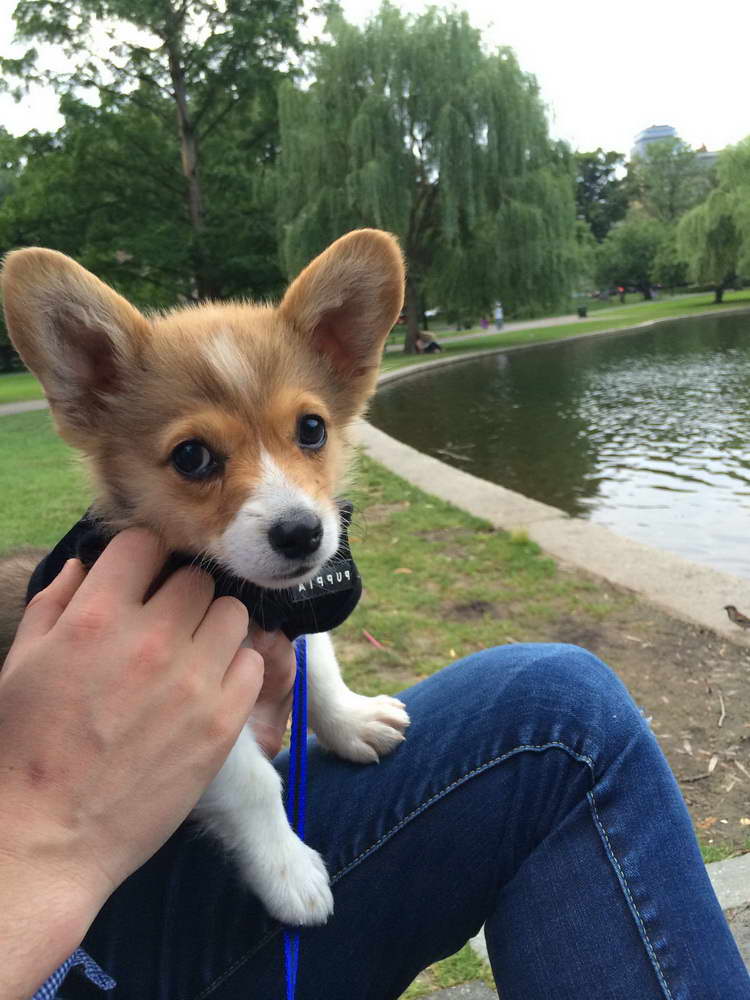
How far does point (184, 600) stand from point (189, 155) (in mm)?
26456

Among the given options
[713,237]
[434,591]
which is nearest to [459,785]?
[434,591]

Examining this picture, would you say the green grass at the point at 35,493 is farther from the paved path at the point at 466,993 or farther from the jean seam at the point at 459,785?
the paved path at the point at 466,993

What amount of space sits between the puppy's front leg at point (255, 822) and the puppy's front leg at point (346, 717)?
225 mm

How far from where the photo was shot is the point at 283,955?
156cm

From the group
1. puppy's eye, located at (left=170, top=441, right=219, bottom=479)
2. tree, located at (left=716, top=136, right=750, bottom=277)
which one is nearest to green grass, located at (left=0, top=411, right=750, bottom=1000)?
puppy's eye, located at (left=170, top=441, right=219, bottom=479)

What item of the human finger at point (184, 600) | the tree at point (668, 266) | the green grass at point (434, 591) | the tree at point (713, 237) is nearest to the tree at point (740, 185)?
the tree at point (713, 237)

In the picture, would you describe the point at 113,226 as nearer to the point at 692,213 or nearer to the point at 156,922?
the point at 156,922

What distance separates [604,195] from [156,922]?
90419mm

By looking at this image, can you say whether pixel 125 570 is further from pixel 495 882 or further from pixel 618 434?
pixel 618 434

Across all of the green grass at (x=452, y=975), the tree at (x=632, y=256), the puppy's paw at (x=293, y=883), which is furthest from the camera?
the tree at (x=632, y=256)

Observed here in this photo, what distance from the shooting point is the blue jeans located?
1.42 meters

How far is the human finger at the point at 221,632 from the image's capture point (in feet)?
4.50

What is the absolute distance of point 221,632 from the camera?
142 cm

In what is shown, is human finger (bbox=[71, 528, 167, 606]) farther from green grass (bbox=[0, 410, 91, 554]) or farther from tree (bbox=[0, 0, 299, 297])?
tree (bbox=[0, 0, 299, 297])
